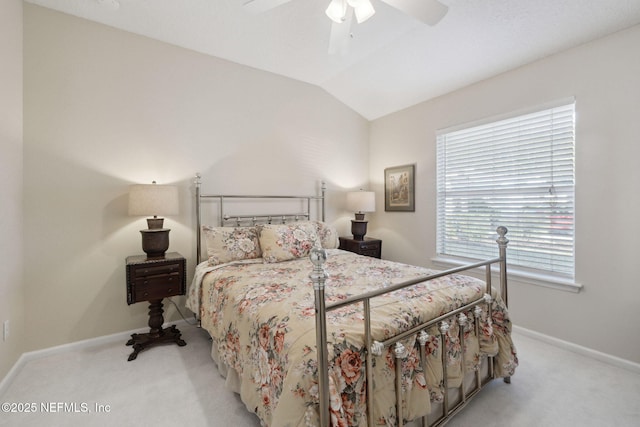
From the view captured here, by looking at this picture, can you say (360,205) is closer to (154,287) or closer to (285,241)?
(285,241)

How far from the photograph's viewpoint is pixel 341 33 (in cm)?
200

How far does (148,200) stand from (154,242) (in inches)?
15.7

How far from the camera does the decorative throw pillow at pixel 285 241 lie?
8.98ft

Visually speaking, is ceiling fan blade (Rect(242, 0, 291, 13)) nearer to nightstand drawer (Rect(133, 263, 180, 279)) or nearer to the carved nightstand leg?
nightstand drawer (Rect(133, 263, 180, 279))

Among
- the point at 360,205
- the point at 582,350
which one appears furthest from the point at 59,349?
the point at 582,350

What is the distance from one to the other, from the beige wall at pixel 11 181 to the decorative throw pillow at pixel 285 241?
1.83 metres

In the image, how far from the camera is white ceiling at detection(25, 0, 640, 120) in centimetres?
223

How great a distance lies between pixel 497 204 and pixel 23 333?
4.41 m

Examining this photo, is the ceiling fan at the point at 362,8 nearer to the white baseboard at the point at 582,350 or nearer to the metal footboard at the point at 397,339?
the metal footboard at the point at 397,339

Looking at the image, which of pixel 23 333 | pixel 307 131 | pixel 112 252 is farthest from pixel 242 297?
pixel 307 131

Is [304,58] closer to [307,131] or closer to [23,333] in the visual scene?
[307,131]

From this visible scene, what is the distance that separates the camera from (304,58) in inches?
127

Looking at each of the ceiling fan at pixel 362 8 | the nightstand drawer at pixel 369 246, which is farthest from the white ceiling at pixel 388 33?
the nightstand drawer at pixel 369 246

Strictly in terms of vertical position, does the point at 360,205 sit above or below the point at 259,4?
below
